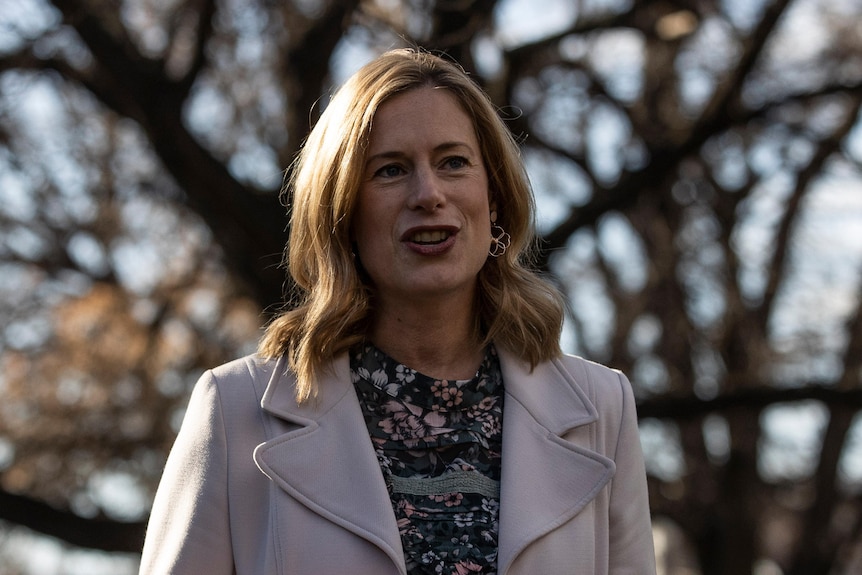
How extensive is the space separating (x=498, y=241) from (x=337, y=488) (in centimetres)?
76

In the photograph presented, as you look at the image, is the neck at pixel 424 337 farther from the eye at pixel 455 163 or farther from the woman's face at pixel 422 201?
the eye at pixel 455 163

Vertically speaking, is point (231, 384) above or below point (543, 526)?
above

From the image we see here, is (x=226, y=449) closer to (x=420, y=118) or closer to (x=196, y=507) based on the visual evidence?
(x=196, y=507)

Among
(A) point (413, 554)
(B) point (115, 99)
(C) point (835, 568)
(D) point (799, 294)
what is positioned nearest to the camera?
(A) point (413, 554)

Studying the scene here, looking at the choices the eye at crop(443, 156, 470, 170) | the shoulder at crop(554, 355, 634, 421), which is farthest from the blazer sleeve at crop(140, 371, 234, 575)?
the shoulder at crop(554, 355, 634, 421)

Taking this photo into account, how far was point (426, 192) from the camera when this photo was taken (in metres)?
3.02

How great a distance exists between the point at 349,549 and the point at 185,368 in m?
8.36

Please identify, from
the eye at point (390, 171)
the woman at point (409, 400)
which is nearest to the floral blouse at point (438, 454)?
the woman at point (409, 400)

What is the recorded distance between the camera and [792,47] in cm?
1055

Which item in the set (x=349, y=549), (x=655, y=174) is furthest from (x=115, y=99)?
(x=349, y=549)

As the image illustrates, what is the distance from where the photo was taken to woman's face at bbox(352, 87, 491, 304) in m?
3.06

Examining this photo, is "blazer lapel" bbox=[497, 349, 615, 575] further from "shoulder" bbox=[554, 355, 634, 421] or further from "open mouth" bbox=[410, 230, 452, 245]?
Answer: "open mouth" bbox=[410, 230, 452, 245]

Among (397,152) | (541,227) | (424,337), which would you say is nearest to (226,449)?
(424,337)

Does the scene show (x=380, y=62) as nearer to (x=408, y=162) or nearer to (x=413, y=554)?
(x=408, y=162)
